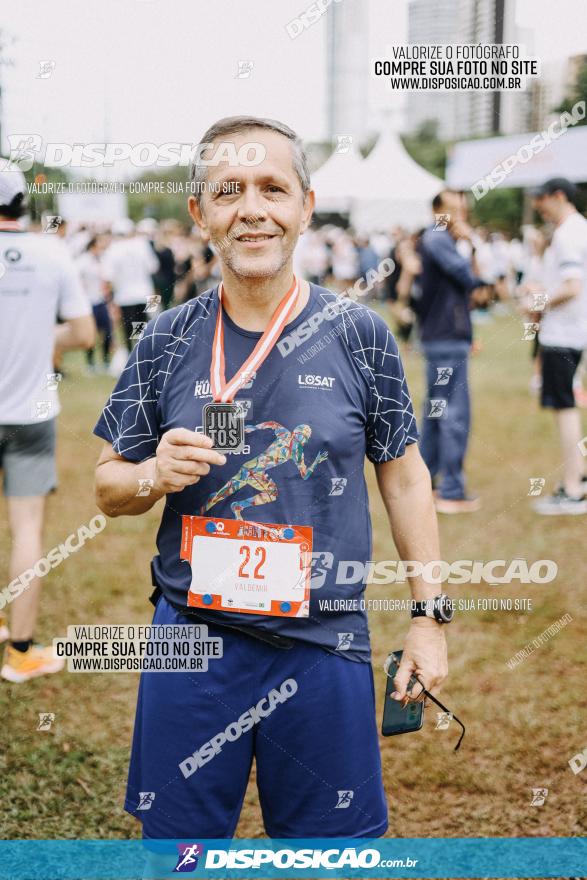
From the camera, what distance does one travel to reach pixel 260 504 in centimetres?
182

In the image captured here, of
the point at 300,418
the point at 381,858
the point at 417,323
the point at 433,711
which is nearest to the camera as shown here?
the point at 300,418

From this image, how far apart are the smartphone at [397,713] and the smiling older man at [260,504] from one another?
0.11 meters

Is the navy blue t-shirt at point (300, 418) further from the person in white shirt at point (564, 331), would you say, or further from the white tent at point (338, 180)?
the white tent at point (338, 180)

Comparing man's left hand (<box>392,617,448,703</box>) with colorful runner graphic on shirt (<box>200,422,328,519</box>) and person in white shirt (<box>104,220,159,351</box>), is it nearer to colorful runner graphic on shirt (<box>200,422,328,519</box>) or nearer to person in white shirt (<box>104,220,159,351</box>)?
colorful runner graphic on shirt (<box>200,422,328,519</box>)

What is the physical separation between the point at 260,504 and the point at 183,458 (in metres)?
0.22

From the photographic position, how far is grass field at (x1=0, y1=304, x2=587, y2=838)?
2.90m

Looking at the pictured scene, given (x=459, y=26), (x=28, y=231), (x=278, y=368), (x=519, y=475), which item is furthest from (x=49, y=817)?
(x=519, y=475)

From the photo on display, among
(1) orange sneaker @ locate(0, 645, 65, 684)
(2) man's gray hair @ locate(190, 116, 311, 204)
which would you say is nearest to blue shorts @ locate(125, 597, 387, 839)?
(2) man's gray hair @ locate(190, 116, 311, 204)

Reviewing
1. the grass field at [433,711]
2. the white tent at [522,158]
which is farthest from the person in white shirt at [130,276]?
the grass field at [433,711]

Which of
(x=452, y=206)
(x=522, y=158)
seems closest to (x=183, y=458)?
(x=522, y=158)

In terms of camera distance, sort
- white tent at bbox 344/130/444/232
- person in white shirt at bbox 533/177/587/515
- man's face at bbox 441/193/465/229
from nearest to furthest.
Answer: man's face at bbox 441/193/465/229, person in white shirt at bbox 533/177/587/515, white tent at bbox 344/130/444/232

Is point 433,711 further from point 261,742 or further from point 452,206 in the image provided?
point 452,206

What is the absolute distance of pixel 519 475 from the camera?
6809 millimetres

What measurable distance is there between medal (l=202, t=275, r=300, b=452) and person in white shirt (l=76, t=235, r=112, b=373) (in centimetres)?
901
